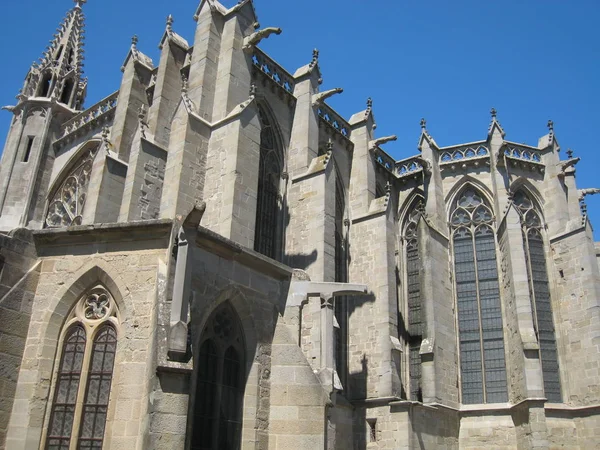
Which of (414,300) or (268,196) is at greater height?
(268,196)

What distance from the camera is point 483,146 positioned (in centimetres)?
2173

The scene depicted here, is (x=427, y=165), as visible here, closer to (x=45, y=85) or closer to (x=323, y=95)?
(x=323, y=95)

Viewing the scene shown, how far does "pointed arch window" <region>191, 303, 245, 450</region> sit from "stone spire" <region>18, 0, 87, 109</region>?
56.0 ft

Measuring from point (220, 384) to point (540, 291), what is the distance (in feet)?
48.0

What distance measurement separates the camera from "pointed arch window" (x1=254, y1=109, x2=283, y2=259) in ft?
52.4

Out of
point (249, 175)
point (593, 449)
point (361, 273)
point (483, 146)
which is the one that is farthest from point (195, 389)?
point (483, 146)

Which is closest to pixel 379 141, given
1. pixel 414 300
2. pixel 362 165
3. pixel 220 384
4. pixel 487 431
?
pixel 362 165

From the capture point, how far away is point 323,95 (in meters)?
18.3

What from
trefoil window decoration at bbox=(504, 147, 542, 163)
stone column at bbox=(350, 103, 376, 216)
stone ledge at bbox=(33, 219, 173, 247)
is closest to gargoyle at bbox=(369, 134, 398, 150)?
stone column at bbox=(350, 103, 376, 216)

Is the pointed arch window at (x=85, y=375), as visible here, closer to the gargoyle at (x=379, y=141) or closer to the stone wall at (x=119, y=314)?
the stone wall at (x=119, y=314)

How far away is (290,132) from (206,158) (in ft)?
13.4

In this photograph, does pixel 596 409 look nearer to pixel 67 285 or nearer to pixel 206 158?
pixel 206 158

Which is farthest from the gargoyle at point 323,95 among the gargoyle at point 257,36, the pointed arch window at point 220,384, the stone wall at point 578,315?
the pointed arch window at point 220,384

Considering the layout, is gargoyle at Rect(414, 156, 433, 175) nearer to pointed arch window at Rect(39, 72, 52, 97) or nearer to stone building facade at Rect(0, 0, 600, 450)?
stone building facade at Rect(0, 0, 600, 450)
